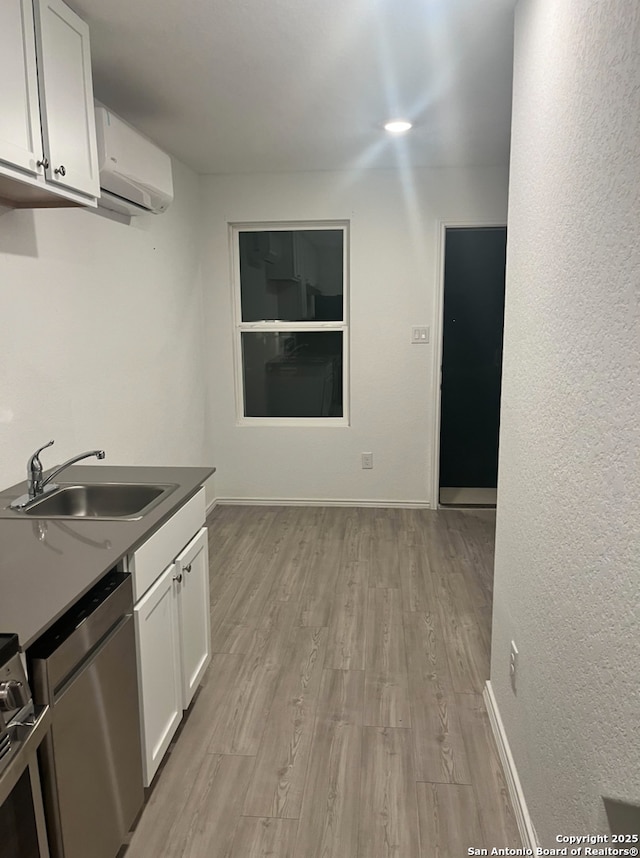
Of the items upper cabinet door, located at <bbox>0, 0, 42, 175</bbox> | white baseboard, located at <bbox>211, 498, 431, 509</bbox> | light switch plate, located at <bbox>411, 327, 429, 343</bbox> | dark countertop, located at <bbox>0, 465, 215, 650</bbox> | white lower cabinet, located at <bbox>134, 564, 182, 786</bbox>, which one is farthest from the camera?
white baseboard, located at <bbox>211, 498, 431, 509</bbox>

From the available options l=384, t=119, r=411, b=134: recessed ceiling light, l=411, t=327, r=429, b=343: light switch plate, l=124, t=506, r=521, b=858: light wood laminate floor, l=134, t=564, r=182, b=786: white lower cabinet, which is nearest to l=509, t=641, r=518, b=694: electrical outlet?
l=124, t=506, r=521, b=858: light wood laminate floor

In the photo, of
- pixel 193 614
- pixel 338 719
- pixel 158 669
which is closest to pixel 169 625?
pixel 158 669

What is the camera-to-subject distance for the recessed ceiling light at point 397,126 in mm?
3182

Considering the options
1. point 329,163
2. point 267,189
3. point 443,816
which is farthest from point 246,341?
point 443,816

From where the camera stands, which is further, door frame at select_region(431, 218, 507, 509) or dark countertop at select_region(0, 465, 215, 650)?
door frame at select_region(431, 218, 507, 509)

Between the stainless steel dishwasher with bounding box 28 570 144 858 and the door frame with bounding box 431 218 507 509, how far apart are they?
331cm

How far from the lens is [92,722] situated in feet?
4.92

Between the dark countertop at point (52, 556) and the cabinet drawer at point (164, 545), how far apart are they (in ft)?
0.15

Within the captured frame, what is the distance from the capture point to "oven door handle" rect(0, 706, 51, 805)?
3.76ft

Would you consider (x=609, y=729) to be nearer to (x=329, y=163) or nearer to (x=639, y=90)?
(x=639, y=90)

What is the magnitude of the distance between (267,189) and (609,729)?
4164 mm

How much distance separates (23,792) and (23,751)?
0.33ft

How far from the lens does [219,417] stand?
4840 millimetres

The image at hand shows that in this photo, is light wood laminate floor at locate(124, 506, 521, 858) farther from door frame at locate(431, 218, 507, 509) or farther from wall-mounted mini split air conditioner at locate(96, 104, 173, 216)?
wall-mounted mini split air conditioner at locate(96, 104, 173, 216)
